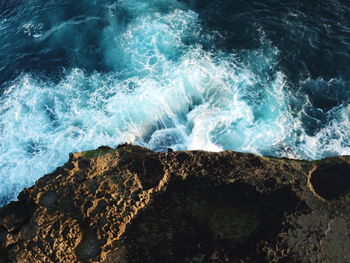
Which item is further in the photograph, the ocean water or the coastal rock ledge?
the ocean water

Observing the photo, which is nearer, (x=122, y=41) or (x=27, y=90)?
(x=27, y=90)

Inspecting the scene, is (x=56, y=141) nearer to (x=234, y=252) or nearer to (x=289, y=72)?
(x=234, y=252)

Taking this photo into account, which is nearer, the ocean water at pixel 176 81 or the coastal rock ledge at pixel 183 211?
the coastal rock ledge at pixel 183 211

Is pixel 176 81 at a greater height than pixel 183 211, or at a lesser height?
lesser

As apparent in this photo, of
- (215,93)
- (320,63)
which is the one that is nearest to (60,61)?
(215,93)
